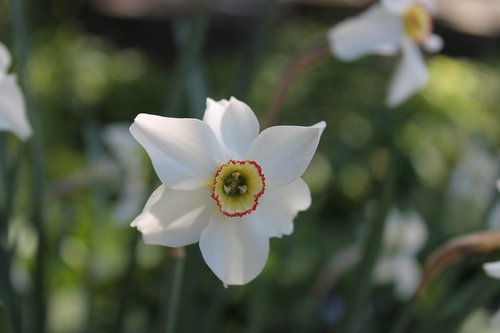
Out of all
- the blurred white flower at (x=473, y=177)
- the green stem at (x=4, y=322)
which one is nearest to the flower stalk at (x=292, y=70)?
the green stem at (x=4, y=322)

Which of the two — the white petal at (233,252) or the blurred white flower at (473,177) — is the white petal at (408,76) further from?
the blurred white flower at (473,177)

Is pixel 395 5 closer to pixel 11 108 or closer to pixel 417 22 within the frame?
pixel 417 22

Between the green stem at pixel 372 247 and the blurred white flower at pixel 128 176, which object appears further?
the blurred white flower at pixel 128 176

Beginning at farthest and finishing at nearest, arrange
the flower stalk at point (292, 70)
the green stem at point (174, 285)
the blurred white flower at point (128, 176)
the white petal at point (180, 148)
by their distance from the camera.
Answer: the blurred white flower at point (128, 176) → the flower stalk at point (292, 70) → the green stem at point (174, 285) → the white petal at point (180, 148)

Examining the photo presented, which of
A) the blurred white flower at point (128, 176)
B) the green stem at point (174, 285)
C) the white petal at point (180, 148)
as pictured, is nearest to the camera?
the white petal at point (180, 148)

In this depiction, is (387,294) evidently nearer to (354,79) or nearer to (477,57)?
(354,79)

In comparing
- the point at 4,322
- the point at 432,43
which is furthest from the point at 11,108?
the point at 432,43

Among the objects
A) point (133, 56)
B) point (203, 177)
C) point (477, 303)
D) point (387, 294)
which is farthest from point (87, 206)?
point (133, 56)
